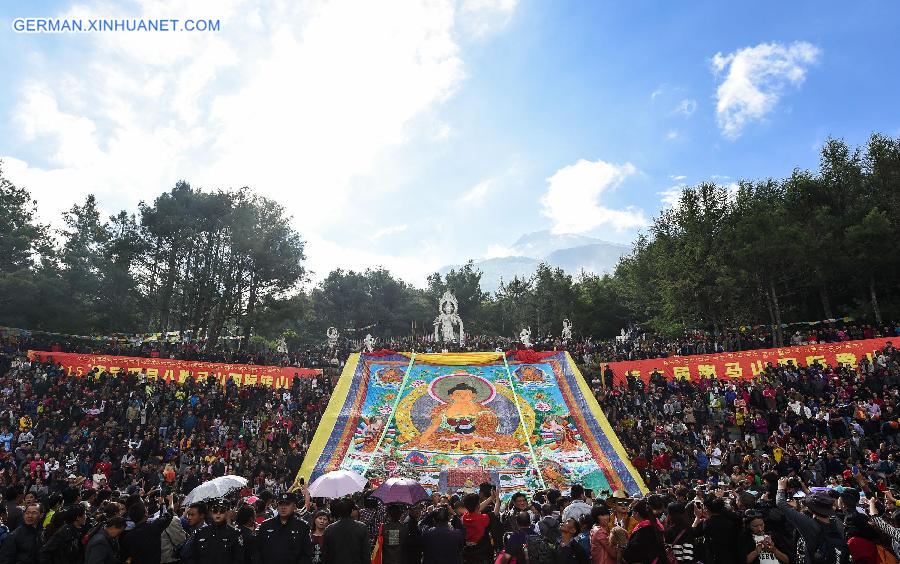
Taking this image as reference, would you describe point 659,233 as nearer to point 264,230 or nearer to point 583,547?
point 264,230

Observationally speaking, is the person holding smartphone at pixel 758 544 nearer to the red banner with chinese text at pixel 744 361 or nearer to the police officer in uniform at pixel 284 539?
the police officer in uniform at pixel 284 539

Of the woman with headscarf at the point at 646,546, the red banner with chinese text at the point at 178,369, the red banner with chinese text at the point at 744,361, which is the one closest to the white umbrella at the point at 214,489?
the woman with headscarf at the point at 646,546

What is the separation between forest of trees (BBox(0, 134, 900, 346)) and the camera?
28.7 meters

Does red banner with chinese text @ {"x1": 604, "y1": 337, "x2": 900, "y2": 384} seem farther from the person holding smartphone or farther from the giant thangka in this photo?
the person holding smartphone

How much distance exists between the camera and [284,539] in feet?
17.4

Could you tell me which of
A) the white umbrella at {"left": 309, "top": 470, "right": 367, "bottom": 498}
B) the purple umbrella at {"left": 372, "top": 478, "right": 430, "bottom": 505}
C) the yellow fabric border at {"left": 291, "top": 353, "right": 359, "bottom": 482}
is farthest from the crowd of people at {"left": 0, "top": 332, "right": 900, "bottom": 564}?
the white umbrella at {"left": 309, "top": 470, "right": 367, "bottom": 498}

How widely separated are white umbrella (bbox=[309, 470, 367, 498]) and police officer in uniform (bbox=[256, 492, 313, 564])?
3139mm

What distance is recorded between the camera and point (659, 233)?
4059 centimetres

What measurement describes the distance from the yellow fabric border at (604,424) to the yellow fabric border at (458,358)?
11.6ft

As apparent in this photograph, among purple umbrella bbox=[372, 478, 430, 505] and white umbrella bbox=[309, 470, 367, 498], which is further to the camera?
white umbrella bbox=[309, 470, 367, 498]

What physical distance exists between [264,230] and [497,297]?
36.4m

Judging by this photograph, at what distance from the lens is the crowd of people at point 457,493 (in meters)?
5.21

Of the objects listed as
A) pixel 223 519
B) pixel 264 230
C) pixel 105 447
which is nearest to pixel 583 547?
pixel 223 519

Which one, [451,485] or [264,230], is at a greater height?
[264,230]
